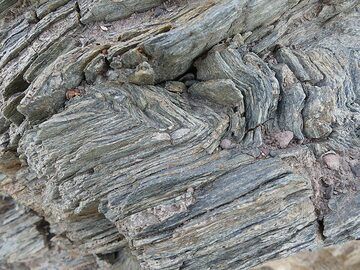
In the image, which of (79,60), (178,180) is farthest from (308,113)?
(79,60)

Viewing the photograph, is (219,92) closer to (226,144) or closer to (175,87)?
(175,87)

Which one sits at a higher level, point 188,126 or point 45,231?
point 188,126

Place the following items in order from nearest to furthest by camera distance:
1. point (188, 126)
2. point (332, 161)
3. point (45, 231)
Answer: point (188, 126)
point (332, 161)
point (45, 231)

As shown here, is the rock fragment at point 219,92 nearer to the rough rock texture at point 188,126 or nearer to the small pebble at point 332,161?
the rough rock texture at point 188,126

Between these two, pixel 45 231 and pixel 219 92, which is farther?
pixel 45 231

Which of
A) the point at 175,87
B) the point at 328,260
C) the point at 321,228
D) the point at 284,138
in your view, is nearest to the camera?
the point at 328,260

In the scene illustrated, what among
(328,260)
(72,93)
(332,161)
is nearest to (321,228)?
(332,161)

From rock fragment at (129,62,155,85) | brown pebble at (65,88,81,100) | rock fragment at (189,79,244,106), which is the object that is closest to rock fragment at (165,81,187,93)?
rock fragment at (189,79,244,106)

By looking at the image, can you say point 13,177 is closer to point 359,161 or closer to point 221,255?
point 221,255
